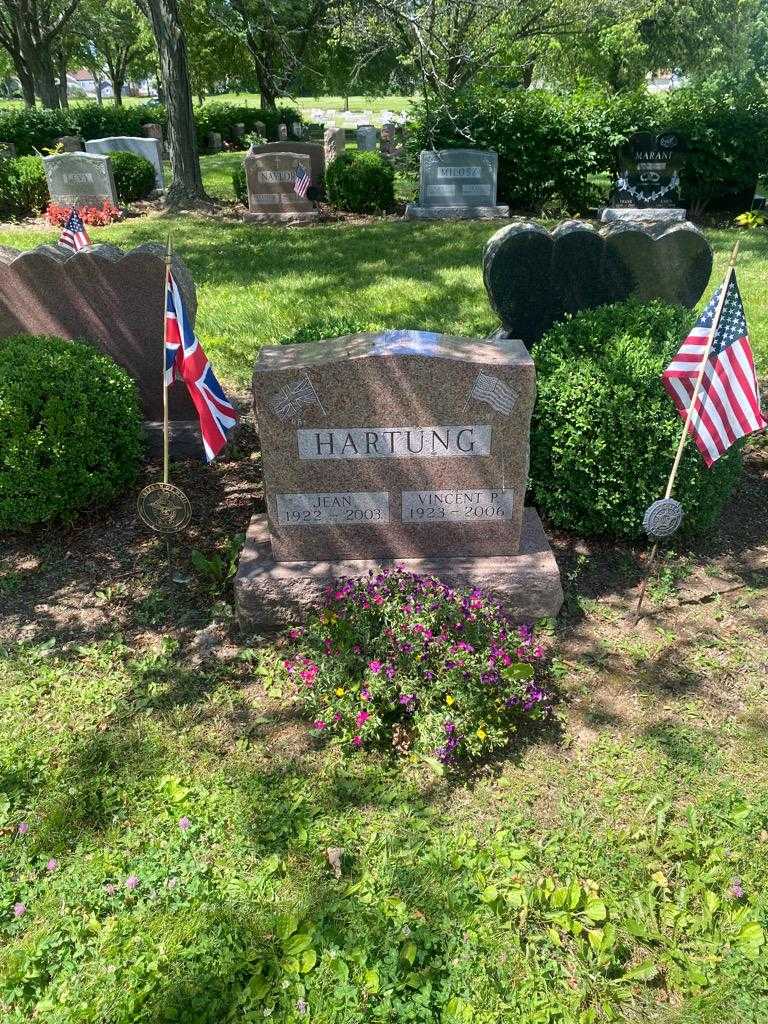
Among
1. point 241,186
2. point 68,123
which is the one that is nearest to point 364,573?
point 241,186

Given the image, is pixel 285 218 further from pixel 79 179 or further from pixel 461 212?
pixel 79 179

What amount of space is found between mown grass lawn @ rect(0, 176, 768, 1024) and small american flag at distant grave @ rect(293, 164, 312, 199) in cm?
1055

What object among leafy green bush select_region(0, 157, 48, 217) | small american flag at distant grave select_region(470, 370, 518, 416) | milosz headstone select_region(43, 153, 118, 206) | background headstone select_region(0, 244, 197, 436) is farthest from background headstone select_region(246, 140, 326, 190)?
small american flag at distant grave select_region(470, 370, 518, 416)

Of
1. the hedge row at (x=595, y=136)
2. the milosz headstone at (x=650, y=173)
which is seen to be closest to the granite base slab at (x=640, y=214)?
the milosz headstone at (x=650, y=173)

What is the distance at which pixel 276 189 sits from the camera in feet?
47.9

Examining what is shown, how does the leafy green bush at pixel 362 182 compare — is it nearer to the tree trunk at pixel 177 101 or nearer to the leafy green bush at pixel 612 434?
the tree trunk at pixel 177 101

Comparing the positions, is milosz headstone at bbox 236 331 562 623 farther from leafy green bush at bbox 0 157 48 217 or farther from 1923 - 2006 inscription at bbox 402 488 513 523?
leafy green bush at bbox 0 157 48 217

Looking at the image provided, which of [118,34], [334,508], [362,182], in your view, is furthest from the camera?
[118,34]

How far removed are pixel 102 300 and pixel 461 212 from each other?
9834 mm

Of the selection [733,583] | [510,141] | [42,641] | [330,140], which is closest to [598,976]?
[733,583]

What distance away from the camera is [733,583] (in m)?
4.70

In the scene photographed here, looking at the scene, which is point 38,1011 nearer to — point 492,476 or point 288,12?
point 492,476

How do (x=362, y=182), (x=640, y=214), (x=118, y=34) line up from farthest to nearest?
(x=118, y=34), (x=362, y=182), (x=640, y=214)

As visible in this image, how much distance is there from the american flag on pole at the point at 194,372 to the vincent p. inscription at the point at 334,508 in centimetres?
51
